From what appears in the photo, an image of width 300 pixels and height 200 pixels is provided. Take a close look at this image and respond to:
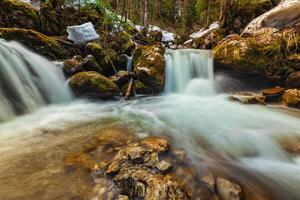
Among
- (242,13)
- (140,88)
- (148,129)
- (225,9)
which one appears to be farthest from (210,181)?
(225,9)

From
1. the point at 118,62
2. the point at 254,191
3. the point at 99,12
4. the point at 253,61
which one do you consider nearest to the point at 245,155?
the point at 254,191

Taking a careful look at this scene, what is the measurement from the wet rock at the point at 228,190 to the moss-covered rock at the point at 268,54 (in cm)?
578

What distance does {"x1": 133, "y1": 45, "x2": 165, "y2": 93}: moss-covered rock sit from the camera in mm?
7668

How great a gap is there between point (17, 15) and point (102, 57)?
3.84 metres

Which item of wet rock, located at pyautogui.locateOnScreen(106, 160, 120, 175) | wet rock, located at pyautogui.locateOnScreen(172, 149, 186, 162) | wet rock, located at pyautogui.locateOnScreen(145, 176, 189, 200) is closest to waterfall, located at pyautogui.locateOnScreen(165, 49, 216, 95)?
wet rock, located at pyautogui.locateOnScreen(172, 149, 186, 162)

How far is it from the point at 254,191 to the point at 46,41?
7.57 meters

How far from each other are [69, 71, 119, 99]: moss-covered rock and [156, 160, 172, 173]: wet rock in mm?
4353

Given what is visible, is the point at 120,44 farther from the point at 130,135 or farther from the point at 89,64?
the point at 130,135

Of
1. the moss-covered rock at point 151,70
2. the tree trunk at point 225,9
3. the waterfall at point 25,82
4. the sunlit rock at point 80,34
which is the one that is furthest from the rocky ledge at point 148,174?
the tree trunk at point 225,9

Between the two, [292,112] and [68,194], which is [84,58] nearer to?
[68,194]

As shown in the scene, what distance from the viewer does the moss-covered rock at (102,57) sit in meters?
8.11

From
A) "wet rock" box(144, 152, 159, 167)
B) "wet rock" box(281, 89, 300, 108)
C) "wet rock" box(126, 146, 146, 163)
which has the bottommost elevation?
"wet rock" box(281, 89, 300, 108)

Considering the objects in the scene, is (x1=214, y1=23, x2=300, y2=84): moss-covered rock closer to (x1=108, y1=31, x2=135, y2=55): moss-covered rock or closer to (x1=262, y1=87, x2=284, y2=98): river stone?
(x1=262, y1=87, x2=284, y2=98): river stone

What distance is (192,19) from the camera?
97.4ft
